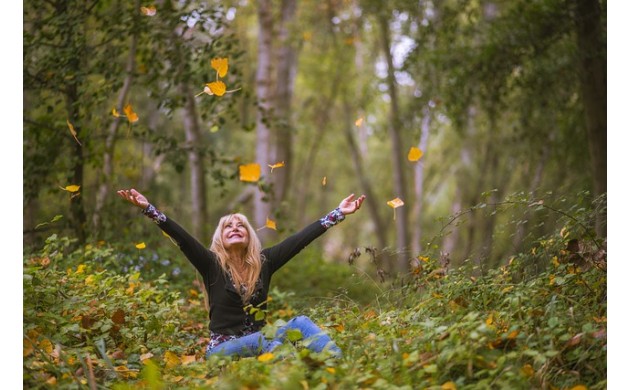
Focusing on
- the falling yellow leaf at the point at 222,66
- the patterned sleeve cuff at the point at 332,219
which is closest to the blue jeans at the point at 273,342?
the patterned sleeve cuff at the point at 332,219

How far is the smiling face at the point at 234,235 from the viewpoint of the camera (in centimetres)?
513

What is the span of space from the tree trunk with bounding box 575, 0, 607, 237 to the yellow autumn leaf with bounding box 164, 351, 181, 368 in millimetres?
5935

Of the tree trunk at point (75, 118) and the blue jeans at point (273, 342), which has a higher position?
the tree trunk at point (75, 118)

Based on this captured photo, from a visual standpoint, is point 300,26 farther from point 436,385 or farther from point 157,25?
point 436,385

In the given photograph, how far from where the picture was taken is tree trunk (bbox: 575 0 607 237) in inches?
342

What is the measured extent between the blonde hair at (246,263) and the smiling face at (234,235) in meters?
0.02

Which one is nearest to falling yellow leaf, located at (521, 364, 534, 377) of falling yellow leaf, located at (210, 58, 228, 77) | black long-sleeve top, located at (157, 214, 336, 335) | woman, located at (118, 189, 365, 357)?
woman, located at (118, 189, 365, 357)

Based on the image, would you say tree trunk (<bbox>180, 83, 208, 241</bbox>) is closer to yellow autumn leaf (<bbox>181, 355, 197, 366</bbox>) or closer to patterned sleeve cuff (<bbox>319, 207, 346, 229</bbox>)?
patterned sleeve cuff (<bbox>319, 207, 346, 229</bbox>)

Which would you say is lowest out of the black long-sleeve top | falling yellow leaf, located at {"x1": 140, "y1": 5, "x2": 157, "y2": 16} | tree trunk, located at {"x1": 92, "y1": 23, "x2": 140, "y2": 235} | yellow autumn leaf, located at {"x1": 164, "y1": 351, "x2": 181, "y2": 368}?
yellow autumn leaf, located at {"x1": 164, "y1": 351, "x2": 181, "y2": 368}

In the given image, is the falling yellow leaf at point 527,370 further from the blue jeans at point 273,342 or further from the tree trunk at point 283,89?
the tree trunk at point 283,89

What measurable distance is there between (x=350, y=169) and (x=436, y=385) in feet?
88.2

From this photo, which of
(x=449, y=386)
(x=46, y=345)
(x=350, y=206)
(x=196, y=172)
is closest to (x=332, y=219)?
(x=350, y=206)

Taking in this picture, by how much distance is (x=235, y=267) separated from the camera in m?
5.08

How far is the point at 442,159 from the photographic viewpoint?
26344 millimetres
